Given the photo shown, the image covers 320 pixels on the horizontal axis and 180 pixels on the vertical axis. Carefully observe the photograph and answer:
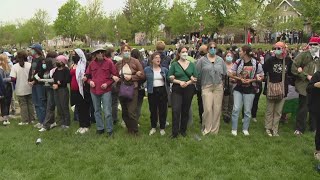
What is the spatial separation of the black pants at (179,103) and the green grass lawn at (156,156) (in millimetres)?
339

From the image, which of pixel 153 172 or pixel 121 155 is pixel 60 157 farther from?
pixel 153 172

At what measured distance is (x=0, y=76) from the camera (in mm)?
9094

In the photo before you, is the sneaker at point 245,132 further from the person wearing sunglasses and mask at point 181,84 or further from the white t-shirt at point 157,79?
the white t-shirt at point 157,79

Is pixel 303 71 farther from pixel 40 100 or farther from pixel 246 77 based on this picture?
pixel 40 100

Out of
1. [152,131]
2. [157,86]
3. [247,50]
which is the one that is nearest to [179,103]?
[157,86]

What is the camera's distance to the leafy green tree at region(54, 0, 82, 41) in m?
72.6

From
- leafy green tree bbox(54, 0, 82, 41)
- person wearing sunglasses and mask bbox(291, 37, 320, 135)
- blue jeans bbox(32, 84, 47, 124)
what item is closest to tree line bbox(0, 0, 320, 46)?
leafy green tree bbox(54, 0, 82, 41)

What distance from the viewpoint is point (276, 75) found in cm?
784

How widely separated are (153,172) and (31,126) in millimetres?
4732

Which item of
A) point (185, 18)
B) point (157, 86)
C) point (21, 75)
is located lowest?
point (157, 86)

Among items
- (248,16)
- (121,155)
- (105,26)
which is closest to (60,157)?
(121,155)

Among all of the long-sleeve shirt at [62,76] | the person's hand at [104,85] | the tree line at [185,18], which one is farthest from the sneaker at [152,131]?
the tree line at [185,18]

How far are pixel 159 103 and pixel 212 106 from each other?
1176 mm

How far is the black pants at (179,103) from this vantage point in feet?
25.2
